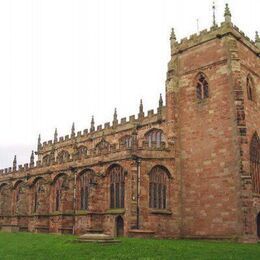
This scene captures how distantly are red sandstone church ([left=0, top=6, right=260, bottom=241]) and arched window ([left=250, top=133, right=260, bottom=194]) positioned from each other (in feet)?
0.25

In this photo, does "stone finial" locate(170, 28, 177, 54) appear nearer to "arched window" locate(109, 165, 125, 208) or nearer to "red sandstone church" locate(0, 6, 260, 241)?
"red sandstone church" locate(0, 6, 260, 241)

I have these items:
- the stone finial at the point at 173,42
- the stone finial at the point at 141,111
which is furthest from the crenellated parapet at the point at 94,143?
the stone finial at the point at 173,42

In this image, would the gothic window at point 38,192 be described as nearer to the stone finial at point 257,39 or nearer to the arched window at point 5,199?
the arched window at point 5,199

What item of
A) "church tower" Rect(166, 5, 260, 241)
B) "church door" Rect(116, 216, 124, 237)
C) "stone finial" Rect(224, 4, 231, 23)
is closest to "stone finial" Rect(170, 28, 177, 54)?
"church tower" Rect(166, 5, 260, 241)

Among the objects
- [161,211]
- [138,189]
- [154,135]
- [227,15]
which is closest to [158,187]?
[161,211]

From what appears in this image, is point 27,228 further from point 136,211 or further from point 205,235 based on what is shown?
point 205,235

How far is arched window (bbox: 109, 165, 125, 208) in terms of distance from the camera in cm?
3112

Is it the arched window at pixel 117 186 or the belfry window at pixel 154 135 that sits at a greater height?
the belfry window at pixel 154 135

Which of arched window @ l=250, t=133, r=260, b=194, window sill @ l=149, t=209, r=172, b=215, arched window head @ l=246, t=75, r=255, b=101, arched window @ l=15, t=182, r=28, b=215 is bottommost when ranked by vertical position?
window sill @ l=149, t=209, r=172, b=215

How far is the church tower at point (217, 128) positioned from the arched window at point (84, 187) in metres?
8.05

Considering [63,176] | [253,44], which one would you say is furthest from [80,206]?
[253,44]

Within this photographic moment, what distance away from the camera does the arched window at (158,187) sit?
97.6 ft

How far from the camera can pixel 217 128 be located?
2986cm

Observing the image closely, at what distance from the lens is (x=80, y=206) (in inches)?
1375
